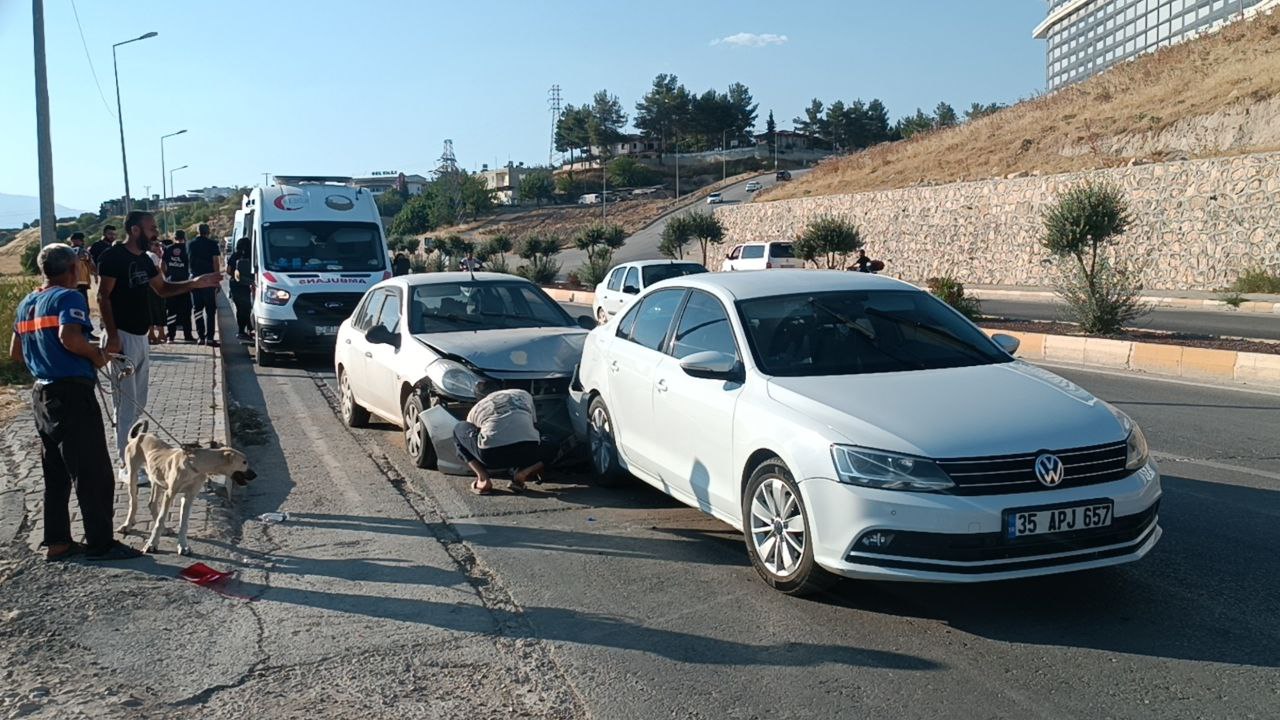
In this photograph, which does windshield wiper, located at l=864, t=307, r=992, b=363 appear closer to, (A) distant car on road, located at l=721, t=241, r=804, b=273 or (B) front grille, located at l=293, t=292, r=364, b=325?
(B) front grille, located at l=293, t=292, r=364, b=325

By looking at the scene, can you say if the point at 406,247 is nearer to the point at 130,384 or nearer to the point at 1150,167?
the point at 1150,167

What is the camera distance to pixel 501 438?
7496mm

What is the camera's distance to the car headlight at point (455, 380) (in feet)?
→ 26.7

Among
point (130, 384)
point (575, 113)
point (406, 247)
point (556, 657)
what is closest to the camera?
point (556, 657)

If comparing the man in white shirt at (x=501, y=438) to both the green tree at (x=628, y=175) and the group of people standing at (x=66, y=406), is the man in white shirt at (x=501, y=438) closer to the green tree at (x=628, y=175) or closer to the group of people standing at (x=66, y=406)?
the group of people standing at (x=66, y=406)

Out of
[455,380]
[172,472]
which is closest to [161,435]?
[455,380]

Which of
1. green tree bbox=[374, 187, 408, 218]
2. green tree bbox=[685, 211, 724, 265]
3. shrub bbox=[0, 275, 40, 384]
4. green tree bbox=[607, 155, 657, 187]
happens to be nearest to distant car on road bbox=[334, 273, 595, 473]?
shrub bbox=[0, 275, 40, 384]

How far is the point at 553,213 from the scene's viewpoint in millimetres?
110250

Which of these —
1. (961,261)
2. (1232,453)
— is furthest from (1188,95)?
(1232,453)

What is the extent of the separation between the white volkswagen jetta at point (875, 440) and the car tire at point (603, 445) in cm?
50

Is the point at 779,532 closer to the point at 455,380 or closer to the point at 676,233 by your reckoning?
the point at 455,380

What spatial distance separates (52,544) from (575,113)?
155m

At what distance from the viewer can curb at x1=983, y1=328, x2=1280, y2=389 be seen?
43.4ft

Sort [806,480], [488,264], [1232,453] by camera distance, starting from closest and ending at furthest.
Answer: [806,480] < [1232,453] < [488,264]
